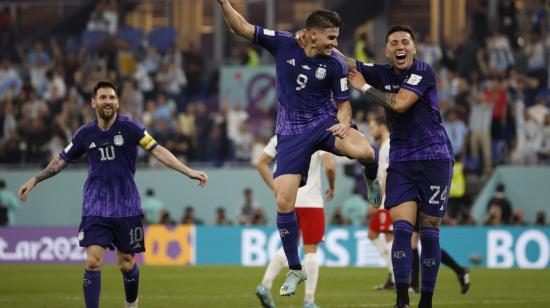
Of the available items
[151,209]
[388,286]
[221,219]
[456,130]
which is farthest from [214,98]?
[388,286]

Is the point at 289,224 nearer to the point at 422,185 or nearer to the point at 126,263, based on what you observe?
the point at 422,185

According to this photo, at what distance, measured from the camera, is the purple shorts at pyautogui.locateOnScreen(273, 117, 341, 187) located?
39.8ft

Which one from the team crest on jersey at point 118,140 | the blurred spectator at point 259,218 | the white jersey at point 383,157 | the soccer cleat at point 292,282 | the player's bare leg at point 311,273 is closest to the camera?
the soccer cleat at point 292,282

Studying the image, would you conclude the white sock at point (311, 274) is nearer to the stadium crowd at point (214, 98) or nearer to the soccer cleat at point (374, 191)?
the soccer cleat at point (374, 191)

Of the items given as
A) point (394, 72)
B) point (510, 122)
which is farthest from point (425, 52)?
point (394, 72)

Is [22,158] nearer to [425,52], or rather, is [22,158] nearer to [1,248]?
[1,248]

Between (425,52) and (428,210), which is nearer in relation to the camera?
(428,210)

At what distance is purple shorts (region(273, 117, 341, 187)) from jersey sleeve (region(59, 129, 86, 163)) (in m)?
2.15

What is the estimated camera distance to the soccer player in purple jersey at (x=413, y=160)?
38.5 ft

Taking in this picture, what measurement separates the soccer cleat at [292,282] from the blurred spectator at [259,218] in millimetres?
14906

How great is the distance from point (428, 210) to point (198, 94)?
68.2 feet

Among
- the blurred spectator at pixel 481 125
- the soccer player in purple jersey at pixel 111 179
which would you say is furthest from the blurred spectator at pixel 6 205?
the soccer player in purple jersey at pixel 111 179

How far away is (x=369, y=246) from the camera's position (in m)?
25.1

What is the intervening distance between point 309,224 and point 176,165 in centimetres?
292
